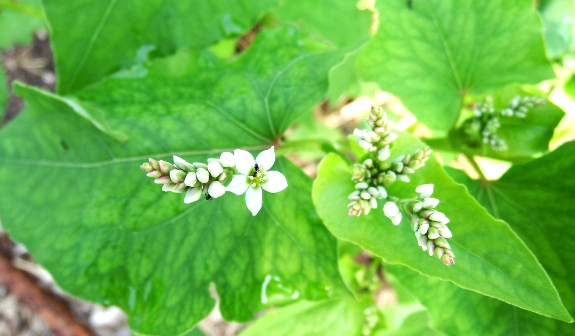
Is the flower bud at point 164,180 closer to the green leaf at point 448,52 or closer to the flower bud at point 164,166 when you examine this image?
the flower bud at point 164,166

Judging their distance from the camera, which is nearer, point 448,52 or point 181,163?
point 181,163

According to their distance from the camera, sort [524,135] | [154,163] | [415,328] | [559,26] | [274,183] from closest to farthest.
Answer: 1. [154,163]
2. [274,183]
3. [524,135]
4. [415,328]
5. [559,26]

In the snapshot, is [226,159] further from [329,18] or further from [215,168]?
[329,18]

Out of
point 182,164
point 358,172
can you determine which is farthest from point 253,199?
point 358,172

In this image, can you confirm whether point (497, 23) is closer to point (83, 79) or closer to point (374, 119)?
point (374, 119)

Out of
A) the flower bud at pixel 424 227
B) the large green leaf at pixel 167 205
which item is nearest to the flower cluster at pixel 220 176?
the flower bud at pixel 424 227

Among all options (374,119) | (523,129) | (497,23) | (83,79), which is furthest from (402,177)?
(83,79)

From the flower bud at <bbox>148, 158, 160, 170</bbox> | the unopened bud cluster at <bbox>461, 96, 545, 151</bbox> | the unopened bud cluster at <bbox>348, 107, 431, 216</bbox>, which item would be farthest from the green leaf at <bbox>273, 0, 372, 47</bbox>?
the flower bud at <bbox>148, 158, 160, 170</bbox>
